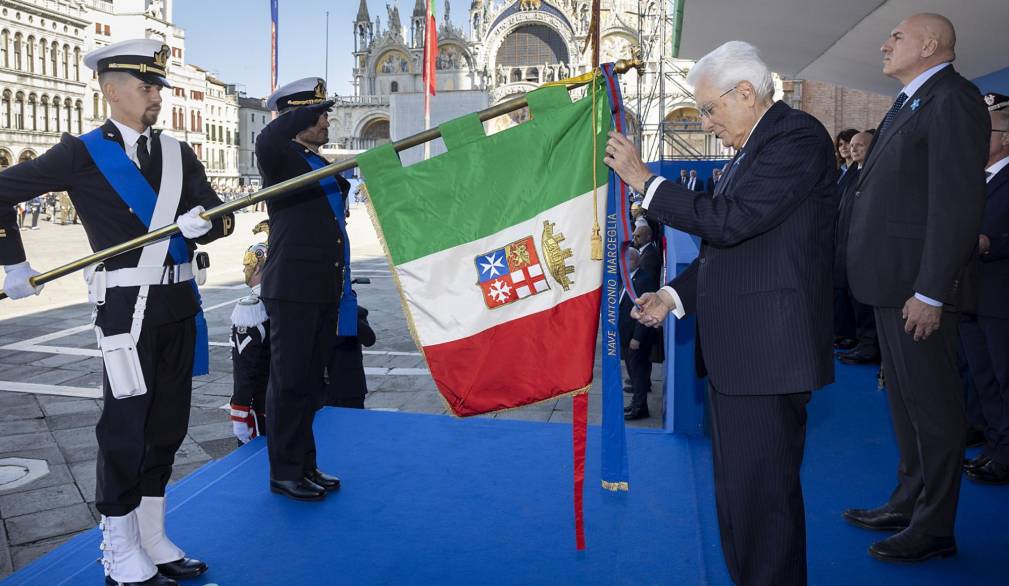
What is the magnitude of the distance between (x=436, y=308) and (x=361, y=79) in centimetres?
7719

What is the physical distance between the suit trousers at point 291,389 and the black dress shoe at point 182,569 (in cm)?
73

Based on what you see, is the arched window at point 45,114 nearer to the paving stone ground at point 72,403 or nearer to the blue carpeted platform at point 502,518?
the paving stone ground at point 72,403

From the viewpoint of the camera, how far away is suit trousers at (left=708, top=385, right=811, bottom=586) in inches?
89.0

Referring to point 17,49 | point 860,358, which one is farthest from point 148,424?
point 17,49

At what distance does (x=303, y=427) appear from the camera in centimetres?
372

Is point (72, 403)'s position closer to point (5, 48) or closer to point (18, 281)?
point (18, 281)

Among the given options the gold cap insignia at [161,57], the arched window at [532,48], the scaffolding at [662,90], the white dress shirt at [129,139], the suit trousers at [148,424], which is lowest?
the suit trousers at [148,424]

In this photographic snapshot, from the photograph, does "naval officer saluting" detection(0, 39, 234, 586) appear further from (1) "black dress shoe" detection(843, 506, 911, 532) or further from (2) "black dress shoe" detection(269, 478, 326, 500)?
(1) "black dress shoe" detection(843, 506, 911, 532)

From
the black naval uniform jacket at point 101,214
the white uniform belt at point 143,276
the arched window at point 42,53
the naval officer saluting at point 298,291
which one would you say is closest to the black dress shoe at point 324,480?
the naval officer saluting at point 298,291

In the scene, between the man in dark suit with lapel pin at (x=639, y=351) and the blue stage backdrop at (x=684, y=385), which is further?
the man in dark suit with lapel pin at (x=639, y=351)

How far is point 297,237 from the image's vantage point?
144 inches

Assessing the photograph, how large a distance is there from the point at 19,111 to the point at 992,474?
5695 centimetres

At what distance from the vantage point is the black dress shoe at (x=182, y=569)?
2932mm

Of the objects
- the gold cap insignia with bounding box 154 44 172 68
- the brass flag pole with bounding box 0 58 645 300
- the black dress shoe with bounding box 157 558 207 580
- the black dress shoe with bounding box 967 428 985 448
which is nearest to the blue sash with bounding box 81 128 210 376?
the brass flag pole with bounding box 0 58 645 300
